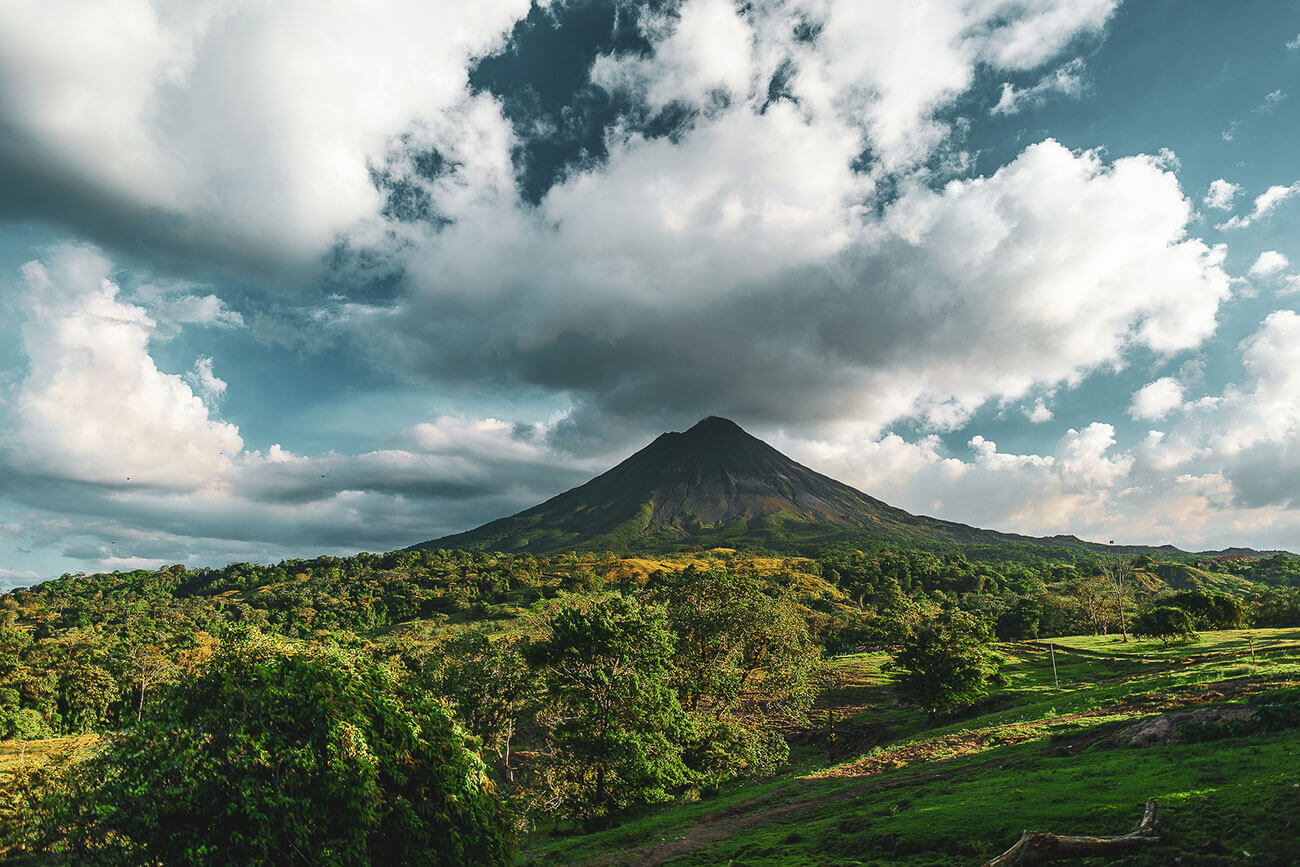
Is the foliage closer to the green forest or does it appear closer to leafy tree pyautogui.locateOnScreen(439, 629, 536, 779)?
the green forest

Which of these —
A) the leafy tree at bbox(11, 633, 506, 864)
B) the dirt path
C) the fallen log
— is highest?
Answer: the leafy tree at bbox(11, 633, 506, 864)

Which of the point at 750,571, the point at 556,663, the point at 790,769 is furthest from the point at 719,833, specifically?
the point at 750,571

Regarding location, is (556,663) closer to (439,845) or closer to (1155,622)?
(439,845)

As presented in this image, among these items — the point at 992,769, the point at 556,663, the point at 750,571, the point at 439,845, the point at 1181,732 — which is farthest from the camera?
the point at 750,571

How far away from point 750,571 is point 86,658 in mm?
151248

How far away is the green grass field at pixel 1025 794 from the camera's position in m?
15.4

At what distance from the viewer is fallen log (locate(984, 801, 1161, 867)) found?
45.5 feet

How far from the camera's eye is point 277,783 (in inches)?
556

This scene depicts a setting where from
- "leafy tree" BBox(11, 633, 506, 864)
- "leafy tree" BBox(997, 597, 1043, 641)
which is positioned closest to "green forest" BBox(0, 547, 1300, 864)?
"leafy tree" BBox(11, 633, 506, 864)

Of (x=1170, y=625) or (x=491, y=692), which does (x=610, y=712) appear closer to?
(x=491, y=692)

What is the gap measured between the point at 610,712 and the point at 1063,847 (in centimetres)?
2017

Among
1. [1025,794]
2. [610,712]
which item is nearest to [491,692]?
[610,712]

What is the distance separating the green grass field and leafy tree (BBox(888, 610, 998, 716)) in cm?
309

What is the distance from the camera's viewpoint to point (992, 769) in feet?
88.7
